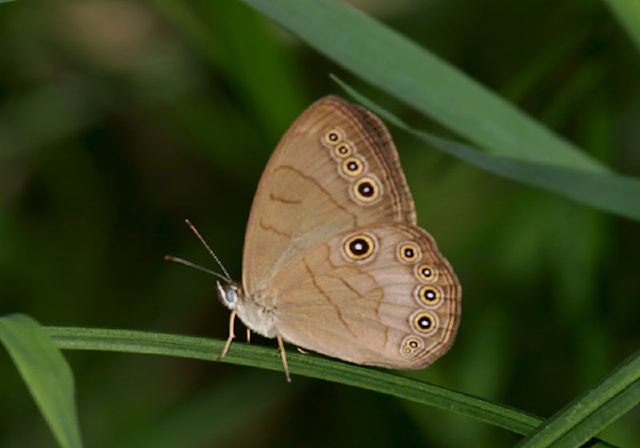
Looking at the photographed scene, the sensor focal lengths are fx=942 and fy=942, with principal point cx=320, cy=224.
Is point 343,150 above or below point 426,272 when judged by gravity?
above

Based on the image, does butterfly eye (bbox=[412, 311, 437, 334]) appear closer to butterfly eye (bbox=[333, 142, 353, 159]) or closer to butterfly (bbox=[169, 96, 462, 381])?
butterfly (bbox=[169, 96, 462, 381])

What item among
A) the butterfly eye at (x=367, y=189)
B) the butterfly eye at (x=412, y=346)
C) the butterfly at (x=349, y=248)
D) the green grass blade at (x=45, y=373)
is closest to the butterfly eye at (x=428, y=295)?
the butterfly at (x=349, y=248)

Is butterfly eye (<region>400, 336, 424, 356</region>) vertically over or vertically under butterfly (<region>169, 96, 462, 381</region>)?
under

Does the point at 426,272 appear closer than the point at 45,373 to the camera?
No

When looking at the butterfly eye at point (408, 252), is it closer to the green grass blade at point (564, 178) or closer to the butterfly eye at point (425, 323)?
the butterfly eye at point (425, 323)

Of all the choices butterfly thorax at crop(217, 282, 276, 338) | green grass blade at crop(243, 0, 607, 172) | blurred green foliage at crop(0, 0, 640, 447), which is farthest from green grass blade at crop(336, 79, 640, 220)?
blurred green foliage at crop(0, 0, 640, 447)

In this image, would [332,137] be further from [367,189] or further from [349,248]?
[349,248]

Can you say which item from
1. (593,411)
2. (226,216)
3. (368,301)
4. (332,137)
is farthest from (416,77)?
(226,216)
